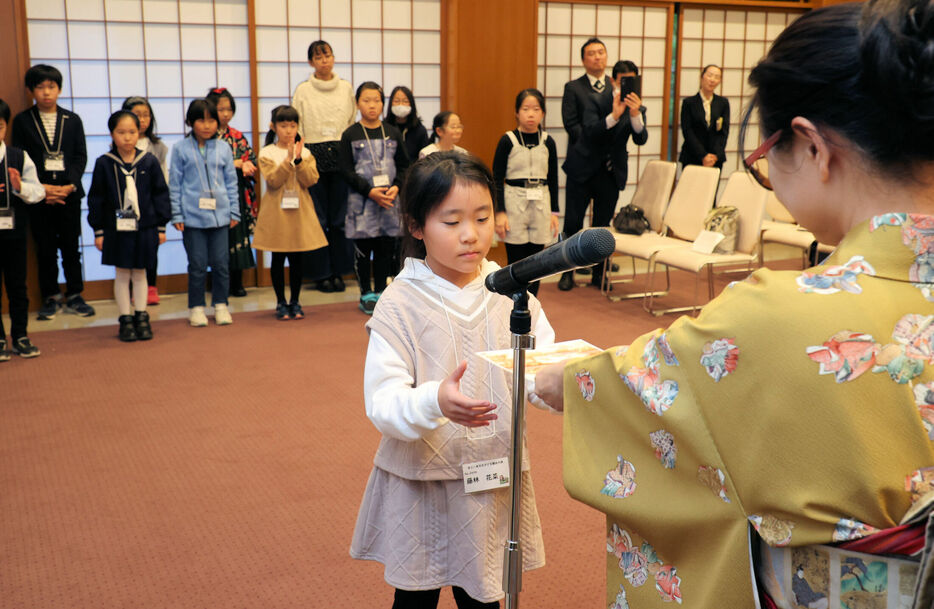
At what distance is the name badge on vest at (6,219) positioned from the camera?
4.42m

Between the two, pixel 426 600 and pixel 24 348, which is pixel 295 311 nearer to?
pixel 24 348

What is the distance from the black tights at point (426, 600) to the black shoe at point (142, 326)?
11.9 ft

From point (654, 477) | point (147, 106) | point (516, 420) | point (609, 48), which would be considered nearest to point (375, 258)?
point (147, 106)

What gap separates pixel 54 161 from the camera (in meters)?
5.21

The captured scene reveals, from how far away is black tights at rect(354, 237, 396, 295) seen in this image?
5.53 metres

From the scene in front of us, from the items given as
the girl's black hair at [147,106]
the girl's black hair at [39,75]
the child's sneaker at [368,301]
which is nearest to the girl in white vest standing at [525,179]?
the child's sneaker at [368,301]

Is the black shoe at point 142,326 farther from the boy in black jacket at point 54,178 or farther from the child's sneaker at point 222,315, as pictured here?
the boy in black jacket at point 54,178

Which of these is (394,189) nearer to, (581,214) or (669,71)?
(581,214)

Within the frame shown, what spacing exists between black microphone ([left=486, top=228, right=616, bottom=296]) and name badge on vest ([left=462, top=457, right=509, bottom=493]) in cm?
46

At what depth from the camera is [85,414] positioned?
12.6 feet

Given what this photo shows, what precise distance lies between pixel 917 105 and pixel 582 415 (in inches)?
19.7

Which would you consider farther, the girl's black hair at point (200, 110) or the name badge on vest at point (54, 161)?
the name badge on vest at point (54, 161)

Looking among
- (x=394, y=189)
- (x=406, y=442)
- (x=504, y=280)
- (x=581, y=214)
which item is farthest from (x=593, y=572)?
(x=581, y=214)

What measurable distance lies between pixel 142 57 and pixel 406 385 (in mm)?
5097
